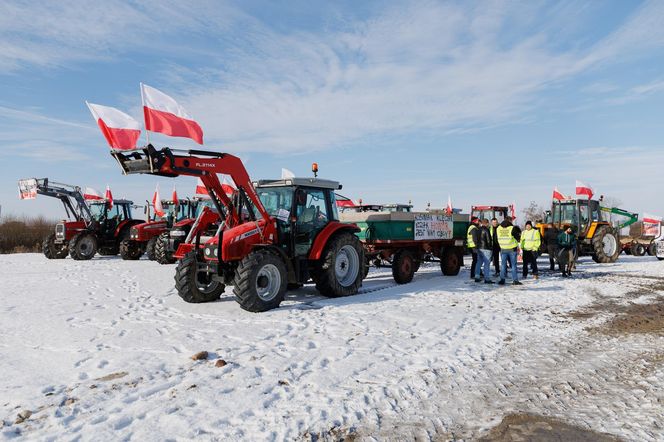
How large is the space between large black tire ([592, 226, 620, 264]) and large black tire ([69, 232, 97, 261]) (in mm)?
17596

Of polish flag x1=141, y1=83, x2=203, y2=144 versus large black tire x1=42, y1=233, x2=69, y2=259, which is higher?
polish flag x1=141, y1=83, x2=203, y2=144

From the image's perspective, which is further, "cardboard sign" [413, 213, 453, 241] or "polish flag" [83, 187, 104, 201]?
"polish flag" [83, 187, 104, 201]

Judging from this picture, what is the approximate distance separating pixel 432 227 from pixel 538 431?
27.0 ft

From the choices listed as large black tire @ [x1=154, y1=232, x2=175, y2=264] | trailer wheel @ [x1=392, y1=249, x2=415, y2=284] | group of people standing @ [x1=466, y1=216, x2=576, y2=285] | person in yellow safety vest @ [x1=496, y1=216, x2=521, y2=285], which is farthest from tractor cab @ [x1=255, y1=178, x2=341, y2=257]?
large black tire @ [x1=154, y1=232, x2=175, y2=264]

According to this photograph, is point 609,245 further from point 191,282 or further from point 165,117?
point 165,117

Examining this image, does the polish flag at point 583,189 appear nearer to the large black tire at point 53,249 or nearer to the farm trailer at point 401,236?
the farm trailer at point 401,236

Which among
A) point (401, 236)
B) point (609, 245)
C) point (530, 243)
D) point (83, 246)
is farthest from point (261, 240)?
point (609, 245)

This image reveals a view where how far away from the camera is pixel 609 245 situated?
17047 mm

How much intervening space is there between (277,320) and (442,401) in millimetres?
3148

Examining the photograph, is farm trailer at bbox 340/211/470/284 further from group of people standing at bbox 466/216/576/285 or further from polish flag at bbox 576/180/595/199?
polish flag at bbox 576/180/595/199

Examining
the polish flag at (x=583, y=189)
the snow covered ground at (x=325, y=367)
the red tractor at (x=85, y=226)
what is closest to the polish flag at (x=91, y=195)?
the red tractor at (x=85, y=226)

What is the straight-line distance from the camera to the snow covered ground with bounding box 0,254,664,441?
11.7 ft

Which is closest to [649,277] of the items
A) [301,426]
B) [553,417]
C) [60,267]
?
[553,417]

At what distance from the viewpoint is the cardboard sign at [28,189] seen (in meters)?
16.9
